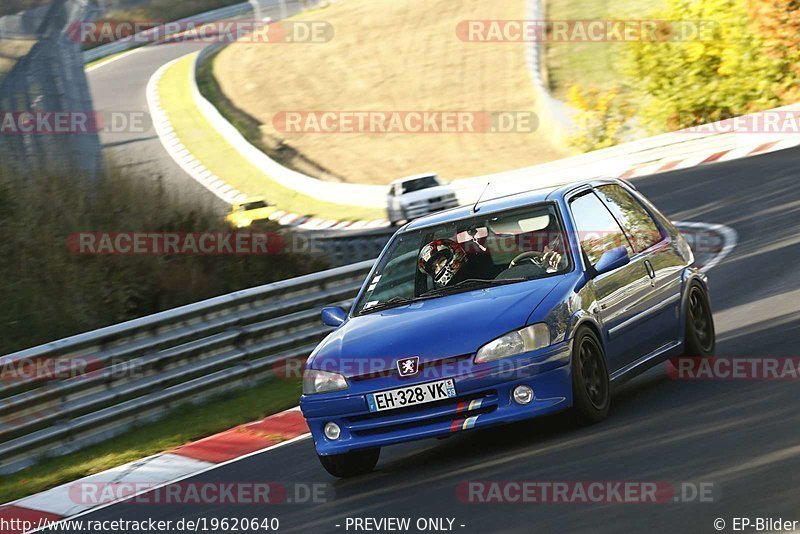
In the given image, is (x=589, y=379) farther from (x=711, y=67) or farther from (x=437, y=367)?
(x=711, y=67)

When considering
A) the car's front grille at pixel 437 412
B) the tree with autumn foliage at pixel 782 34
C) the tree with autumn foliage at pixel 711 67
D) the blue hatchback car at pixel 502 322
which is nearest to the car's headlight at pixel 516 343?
the blue hatchback car at pixel 502 322

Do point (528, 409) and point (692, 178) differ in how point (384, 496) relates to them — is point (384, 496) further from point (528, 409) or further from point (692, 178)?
point (692, 178)

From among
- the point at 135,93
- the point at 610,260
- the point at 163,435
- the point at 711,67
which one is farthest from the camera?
the point at 135,93

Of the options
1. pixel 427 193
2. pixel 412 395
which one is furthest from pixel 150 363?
pixel 427 193

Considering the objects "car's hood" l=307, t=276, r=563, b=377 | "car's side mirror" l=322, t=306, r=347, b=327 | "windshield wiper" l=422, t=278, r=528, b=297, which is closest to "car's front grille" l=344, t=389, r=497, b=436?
"car's hood" l=307, t=276, r=563, b=377

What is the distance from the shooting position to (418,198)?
33.4 m

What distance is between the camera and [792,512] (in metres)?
5.44

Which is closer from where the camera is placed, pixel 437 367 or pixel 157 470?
pixel 437 367

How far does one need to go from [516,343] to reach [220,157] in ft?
144

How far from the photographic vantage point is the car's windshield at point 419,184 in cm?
3419

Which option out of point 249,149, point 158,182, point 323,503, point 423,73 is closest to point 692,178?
point 158,182

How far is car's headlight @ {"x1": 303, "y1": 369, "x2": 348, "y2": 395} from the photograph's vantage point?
7773 millimetres

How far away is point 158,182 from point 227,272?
1787 millimetres

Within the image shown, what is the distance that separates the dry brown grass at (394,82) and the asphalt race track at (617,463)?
34378 millimetres
